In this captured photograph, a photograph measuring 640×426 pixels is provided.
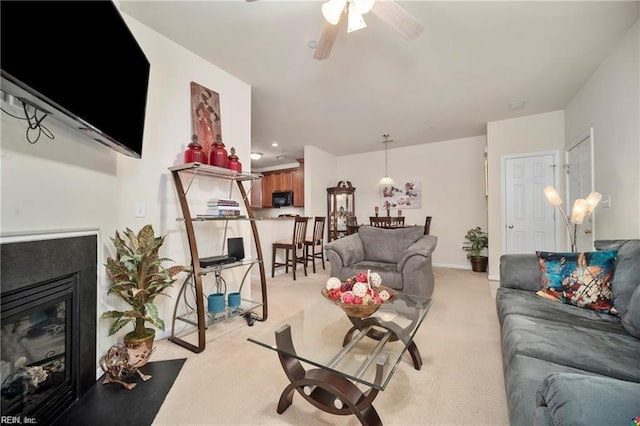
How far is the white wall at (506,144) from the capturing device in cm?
388

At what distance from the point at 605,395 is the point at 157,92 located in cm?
308

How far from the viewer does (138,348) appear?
174 centimetres

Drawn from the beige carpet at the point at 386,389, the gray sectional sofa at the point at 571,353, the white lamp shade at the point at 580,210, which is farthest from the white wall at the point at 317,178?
the white lamp shade at the point at 580,210

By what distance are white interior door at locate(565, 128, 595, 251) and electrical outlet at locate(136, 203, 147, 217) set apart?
4506mm

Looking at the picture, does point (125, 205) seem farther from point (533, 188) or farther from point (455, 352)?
point (533, 188)

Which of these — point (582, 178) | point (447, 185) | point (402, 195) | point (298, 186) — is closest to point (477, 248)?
point (447, 185)

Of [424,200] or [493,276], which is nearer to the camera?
[493,276]

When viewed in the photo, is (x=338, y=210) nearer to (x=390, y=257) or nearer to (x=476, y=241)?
(x=390, y=257)

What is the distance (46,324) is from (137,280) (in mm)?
463

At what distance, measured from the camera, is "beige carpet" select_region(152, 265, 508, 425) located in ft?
4.49

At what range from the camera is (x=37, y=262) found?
4.12ft

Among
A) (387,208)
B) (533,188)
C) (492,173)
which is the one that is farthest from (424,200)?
(533,188)

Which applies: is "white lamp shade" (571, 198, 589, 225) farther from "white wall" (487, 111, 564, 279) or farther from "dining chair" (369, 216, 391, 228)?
"dining chair" (369, 216, 391, 228)

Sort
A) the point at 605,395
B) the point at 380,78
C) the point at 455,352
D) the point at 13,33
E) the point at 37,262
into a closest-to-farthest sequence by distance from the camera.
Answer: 1. the point at 605,395
2. the point at 13,33
3. the point at 37,262
4. the point at 455,352
5. the point at 380,78
